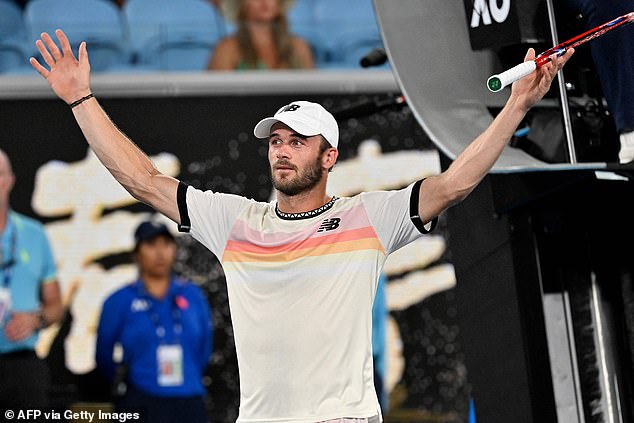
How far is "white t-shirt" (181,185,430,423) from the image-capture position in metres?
2.78

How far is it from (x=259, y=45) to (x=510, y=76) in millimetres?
→ 5584

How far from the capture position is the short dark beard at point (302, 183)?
299cm

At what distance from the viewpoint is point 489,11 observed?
11.7 ft

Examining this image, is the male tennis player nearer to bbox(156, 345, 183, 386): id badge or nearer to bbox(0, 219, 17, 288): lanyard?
bbox(156, 345, 183, 386): id badge

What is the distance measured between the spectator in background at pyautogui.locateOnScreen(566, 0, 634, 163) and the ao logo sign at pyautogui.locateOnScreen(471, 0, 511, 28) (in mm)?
291

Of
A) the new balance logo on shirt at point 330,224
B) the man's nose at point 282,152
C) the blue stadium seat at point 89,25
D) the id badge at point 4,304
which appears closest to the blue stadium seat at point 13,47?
the blue stadium seat at point 89,25

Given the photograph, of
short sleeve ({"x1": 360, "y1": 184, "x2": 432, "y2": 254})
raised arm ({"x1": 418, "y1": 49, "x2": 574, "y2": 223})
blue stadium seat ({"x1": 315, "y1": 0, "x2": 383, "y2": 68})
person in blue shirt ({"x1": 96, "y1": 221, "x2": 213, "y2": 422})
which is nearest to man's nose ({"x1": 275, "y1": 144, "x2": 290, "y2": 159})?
short sleeve ({"x1": 360, "y1": 184, "x2": 432, "y2": 254})

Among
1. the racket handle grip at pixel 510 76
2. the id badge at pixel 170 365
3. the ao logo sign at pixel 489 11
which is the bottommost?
the id badge at pixel 170 365

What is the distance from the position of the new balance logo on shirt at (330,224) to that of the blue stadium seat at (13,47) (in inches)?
212

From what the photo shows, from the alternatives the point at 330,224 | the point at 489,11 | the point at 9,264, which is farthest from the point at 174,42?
the point at 330,224

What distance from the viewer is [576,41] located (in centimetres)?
310

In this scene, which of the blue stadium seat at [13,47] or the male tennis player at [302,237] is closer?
the male tennis player at [302,237]

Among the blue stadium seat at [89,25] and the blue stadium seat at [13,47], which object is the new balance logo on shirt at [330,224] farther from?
the blue stadium seat at [13,47]

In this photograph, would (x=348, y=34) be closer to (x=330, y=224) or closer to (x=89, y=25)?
(x=89, y=25)
